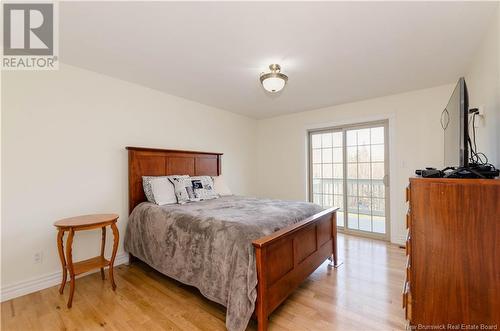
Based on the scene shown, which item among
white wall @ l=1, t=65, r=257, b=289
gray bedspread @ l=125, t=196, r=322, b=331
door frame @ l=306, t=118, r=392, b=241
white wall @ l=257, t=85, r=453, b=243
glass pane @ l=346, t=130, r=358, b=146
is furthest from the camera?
glass pane @ l=346, t=130, r=358, b=146

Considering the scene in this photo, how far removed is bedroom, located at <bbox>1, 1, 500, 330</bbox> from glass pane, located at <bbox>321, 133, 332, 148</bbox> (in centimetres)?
63

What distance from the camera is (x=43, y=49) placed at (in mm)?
2211

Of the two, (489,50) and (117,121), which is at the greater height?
(489,50)

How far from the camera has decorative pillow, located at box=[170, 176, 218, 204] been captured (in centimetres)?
297

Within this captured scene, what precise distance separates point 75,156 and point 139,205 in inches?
35.3

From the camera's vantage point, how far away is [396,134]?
362 centimetres

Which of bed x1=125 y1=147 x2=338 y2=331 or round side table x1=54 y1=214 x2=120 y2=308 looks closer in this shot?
bed x1=125 y1=147 x2=338 y2=331

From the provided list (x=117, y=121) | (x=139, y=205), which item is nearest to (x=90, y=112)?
(x=117, y=121)

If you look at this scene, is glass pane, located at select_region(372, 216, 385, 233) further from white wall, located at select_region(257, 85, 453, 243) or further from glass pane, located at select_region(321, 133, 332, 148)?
glass pane, located at select_region(321, 133, 332, 148)

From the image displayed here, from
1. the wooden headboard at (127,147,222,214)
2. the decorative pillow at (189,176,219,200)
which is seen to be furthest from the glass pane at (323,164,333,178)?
the decorative pillow at (189,176,219,200)

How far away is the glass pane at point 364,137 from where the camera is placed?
4.03 m

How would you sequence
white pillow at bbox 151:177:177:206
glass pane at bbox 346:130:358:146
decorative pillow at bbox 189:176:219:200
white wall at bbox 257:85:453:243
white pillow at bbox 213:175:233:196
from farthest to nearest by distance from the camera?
glass pane at bbox 346:130:358:146 → white pillow at bbox 213:175:233:196 → white wall at bbox 257:85:453:243 → decorative pillow at bbox 189:176:219:200 → white pillow at bbox 151:177:177:206

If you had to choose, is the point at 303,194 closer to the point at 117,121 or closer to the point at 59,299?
the point at 117,121

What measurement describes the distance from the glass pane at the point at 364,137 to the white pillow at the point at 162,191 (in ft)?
10.8
